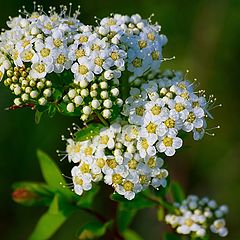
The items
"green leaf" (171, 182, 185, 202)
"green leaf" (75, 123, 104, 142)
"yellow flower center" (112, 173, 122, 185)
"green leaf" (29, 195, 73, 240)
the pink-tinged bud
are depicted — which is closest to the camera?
"yellow flower center" (112, 173, 122, 185)

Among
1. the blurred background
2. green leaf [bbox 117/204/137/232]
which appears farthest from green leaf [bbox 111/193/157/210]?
the blurred background

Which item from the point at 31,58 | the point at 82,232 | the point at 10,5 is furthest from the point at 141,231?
the point at 31,58

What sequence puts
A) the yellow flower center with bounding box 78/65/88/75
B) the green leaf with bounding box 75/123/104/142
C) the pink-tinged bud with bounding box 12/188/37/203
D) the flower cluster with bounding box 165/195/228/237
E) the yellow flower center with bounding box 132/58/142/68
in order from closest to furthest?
the yellow flower center with bounding box 78/65/88/75 → the green leaf with bounding box 75/123/104/142 → the yellow flower center with bounding box 132/58/142/68 → the flower cluster with bounding box 165/195/228/237 → the pink-tinged bud with bounding box 12/188/37/203

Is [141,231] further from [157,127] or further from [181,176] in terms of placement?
[157,127]

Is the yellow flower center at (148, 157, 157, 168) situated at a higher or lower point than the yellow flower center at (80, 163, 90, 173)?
higher

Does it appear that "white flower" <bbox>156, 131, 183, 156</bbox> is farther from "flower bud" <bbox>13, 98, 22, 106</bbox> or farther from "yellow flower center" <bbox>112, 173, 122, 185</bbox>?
"flower bud" <bbox>13, 98, 22, 106</bbox>

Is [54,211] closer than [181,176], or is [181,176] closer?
[54,211]

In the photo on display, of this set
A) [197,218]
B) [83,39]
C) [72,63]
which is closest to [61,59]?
[72,63]

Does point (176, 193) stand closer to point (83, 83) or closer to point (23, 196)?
point (23, 196)
